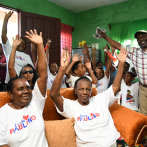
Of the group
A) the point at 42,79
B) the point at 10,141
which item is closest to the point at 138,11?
the point at 42,79

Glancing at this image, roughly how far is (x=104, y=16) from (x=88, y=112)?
15.8ft

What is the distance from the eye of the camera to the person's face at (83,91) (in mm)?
1406

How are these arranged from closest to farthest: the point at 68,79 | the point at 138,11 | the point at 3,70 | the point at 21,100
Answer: the point at 21,100 < the point at 68,79 < the point at 3,70 < the point at 138,11

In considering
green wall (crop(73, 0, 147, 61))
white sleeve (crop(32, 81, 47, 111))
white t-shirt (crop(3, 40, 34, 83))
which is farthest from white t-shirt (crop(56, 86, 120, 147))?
green wall (crop(73, 0, 147, 61))

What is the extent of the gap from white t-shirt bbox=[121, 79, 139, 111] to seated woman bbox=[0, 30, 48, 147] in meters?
1.64

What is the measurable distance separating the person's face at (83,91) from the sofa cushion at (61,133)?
0.21 meters

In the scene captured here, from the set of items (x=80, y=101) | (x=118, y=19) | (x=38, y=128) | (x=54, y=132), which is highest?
(x=118, y=19)

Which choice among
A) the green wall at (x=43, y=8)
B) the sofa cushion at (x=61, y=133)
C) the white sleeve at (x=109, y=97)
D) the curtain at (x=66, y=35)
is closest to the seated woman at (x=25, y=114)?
the sofa cushion at (x=61, y=133)

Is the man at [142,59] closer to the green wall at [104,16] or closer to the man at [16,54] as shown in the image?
the man at [16,54]

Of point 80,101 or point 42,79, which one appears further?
point 80,101

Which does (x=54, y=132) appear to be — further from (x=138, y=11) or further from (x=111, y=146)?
(x=138, y=11)

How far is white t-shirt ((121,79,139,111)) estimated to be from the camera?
2.42m

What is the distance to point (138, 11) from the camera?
475 cm

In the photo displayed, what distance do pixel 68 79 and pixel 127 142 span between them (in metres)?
1.32
